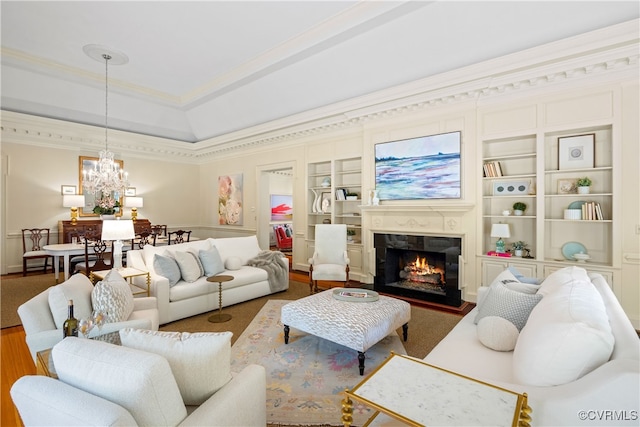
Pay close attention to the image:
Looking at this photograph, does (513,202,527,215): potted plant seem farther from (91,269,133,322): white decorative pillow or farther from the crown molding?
(91,269,133,322): white decorative pillow

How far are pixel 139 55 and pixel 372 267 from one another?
493 centimetres

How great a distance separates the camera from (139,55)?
15.4 ft

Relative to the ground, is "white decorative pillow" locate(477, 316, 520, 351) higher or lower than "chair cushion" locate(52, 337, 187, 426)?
lower

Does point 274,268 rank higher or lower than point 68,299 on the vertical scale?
lower

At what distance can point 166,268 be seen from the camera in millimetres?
3830

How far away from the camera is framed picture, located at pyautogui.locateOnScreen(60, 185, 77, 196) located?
22.2 ft

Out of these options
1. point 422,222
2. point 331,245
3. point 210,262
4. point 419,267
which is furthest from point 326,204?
point 210,262

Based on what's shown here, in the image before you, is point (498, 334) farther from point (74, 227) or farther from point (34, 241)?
point (34, 241)

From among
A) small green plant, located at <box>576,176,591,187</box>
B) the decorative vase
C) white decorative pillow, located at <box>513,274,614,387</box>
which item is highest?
small green plant, located at <box>576,176,591,187</box>

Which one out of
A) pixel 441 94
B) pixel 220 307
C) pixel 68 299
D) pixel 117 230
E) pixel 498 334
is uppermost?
pixel 441 94

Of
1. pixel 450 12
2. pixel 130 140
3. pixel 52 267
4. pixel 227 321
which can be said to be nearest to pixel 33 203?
pixel 52 267

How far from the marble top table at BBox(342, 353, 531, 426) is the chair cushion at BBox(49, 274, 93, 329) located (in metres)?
1.92

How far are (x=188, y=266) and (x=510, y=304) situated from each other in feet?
11.7

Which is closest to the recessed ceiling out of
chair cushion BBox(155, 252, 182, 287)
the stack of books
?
the stack of books
